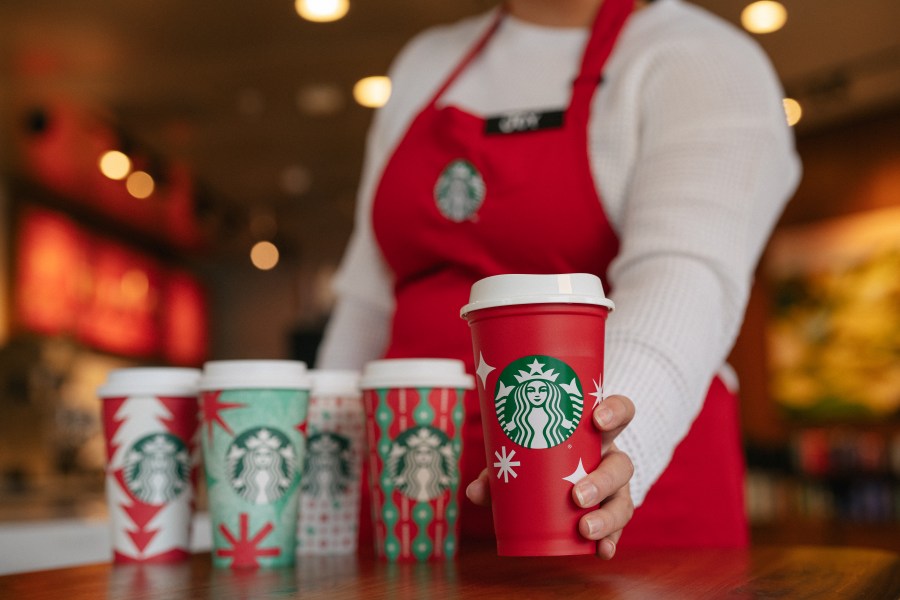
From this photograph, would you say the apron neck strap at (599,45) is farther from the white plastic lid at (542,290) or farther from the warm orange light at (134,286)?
the warm orange light at (134,286)

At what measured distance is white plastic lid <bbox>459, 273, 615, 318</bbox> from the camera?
658mm

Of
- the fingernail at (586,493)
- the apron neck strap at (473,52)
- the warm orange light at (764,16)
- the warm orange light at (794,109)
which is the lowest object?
the fingernail at (586,493)

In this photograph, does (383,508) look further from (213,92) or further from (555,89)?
(213,92)

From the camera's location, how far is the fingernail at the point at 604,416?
2.20 ft

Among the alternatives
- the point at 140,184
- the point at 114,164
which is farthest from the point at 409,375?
the point at 140,184

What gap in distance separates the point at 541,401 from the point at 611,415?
0.18 ft

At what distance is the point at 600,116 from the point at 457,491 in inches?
20.0

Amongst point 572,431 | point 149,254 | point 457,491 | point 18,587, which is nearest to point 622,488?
point 572,431

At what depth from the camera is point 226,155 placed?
23.5 feet

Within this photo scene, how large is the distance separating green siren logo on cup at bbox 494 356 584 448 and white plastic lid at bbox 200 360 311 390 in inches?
9.6

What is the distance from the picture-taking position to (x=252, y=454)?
0.83 metres

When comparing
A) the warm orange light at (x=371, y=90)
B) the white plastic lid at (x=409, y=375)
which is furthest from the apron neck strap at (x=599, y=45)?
the warm orange light at (x=371, y=90)

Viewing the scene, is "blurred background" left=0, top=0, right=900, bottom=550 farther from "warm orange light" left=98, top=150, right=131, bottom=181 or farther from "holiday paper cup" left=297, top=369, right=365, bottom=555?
"holiday paper cup" left=297, top=369, right=365, bottom=555

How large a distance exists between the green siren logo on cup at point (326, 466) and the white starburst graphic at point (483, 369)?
1.02 ft
